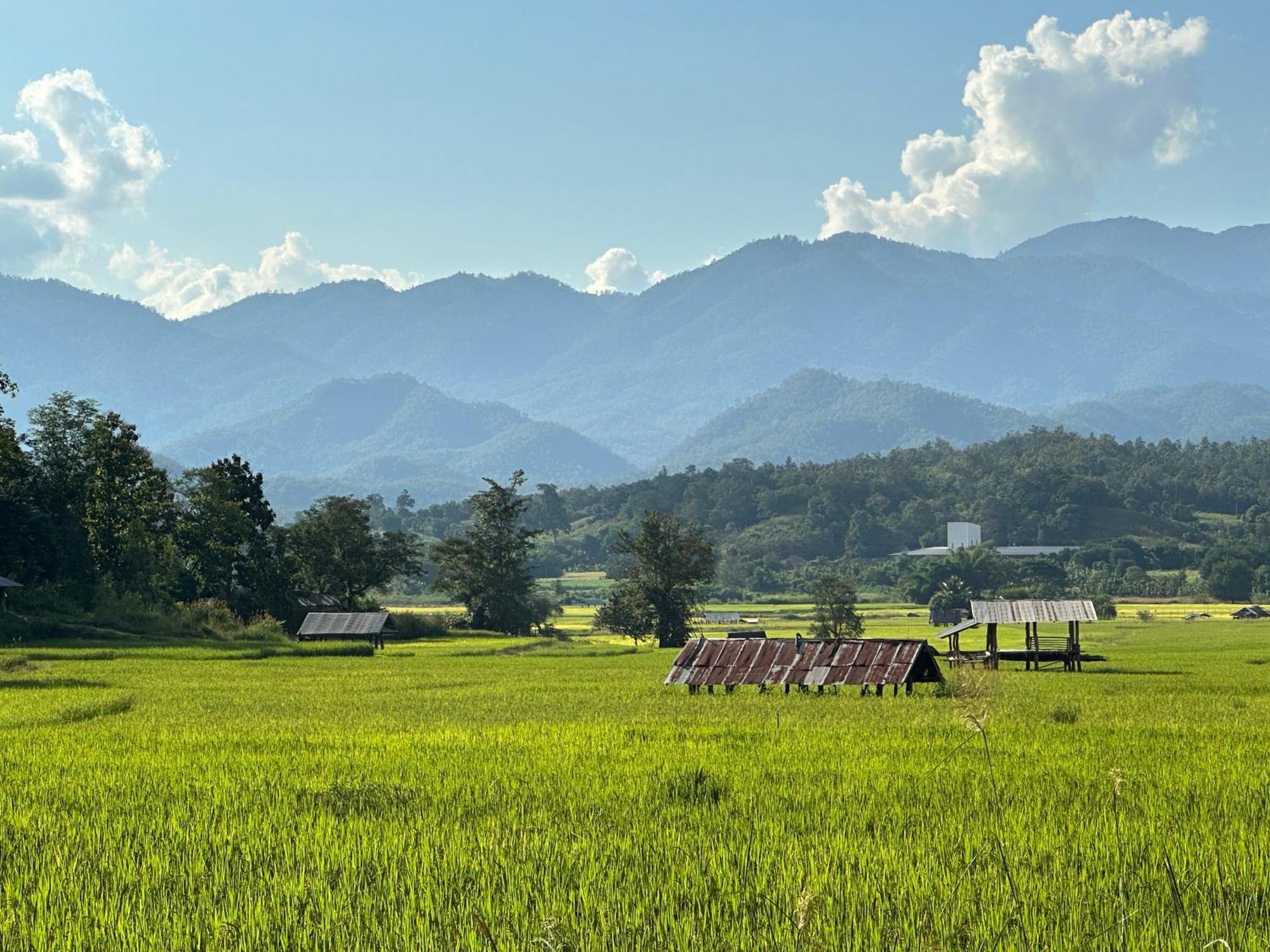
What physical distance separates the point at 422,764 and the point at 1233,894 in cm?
1052

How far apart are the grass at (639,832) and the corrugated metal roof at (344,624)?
172 ft

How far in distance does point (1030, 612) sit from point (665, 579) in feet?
140

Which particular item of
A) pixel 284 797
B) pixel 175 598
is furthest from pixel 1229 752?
pixel 175 598

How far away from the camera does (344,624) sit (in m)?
79.8

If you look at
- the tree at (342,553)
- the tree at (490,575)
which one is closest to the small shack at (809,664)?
the tree at (342,553)

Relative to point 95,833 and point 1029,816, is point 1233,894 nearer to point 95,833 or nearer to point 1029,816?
point 1029,816

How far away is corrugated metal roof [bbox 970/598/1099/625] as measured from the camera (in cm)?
5281

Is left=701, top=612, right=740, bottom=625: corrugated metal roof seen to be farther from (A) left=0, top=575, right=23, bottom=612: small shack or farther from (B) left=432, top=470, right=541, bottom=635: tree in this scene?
(A) left=0, top=575, right=23, bottom=612: small shack

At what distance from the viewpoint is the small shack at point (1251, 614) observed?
12544 centimetres

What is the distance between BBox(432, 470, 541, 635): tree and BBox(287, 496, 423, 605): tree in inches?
144

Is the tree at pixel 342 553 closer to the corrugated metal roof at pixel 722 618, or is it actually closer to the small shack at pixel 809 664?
the corrugated metal roof at pixel 722 618

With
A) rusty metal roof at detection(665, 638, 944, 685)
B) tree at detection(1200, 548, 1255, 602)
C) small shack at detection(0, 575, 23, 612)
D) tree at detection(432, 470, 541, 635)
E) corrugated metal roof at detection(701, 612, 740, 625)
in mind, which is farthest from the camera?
tree at detection(1200, 548, 1255, 602)

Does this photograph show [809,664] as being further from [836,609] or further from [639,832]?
[836,609]

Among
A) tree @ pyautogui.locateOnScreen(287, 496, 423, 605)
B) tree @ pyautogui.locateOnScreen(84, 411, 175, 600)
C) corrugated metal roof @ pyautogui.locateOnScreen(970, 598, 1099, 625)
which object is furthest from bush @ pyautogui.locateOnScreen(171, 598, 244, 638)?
corrugated metal roof @ pyautogui.locateOnScreen(970, 598, 1099, 625)
